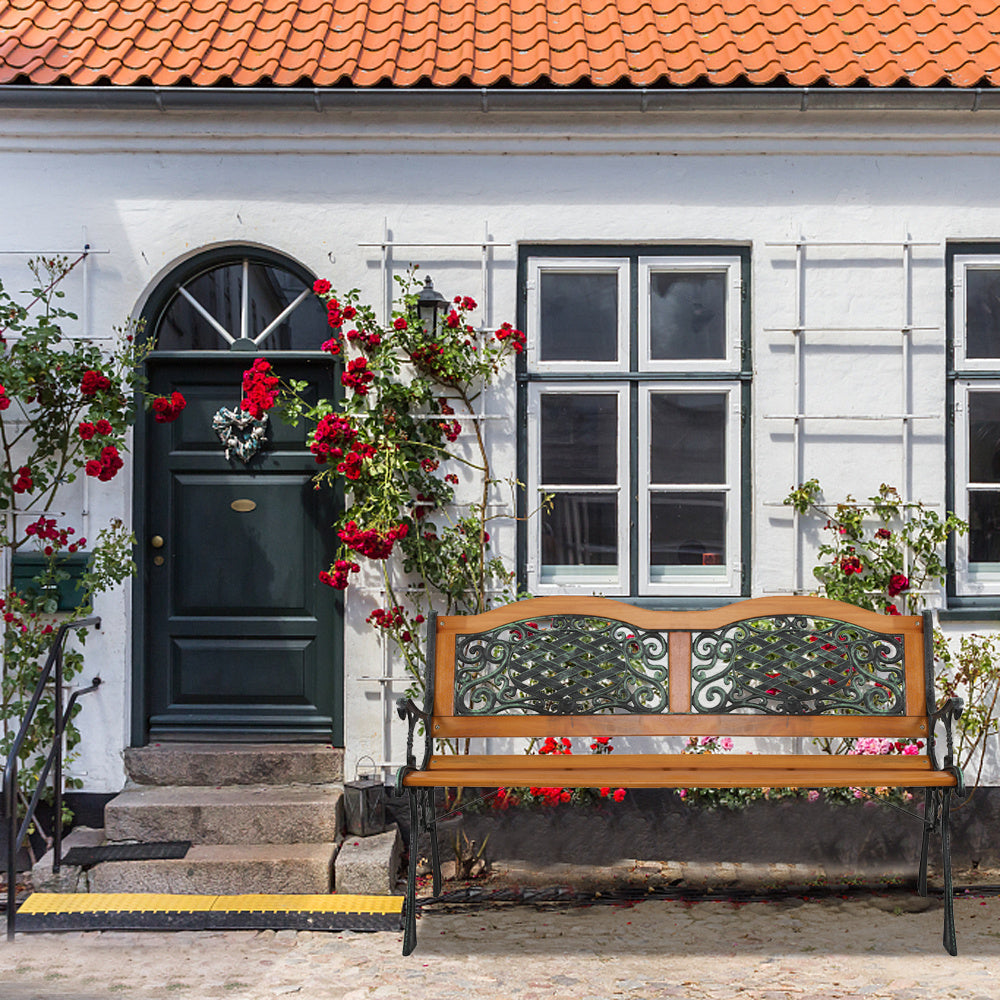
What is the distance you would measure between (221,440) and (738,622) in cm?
267

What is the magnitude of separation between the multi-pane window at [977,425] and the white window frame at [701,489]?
1.10 m

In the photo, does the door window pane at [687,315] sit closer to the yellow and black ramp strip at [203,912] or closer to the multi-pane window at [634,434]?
the multi-pane window at [634,434]

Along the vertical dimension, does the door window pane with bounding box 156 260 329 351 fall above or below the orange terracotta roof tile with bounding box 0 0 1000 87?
below

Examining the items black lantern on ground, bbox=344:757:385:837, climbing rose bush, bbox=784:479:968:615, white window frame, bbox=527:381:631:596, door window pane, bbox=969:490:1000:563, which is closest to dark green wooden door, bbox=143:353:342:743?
black lantern on ground, bbox=344:757:385:837

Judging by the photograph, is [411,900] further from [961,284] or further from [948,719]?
[961,284]

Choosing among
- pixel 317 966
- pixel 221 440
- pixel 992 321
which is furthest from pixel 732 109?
pixel 317 966

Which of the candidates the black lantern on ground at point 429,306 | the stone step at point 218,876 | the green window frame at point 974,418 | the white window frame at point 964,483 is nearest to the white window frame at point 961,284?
the green window frame at point 974,418

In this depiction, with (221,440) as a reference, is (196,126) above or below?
above

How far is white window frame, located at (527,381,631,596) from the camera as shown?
5.10 m

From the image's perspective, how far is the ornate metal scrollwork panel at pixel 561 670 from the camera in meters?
4.32

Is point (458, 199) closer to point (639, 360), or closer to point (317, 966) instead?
point (639, 360)

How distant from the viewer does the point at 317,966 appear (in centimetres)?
385

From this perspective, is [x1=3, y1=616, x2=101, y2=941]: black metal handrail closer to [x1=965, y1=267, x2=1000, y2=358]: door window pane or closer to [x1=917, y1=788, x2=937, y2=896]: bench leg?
[x1=917, y1=788, x2=937, y2=896]: bench leg

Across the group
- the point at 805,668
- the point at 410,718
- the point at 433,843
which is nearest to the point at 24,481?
the point at 410,718
